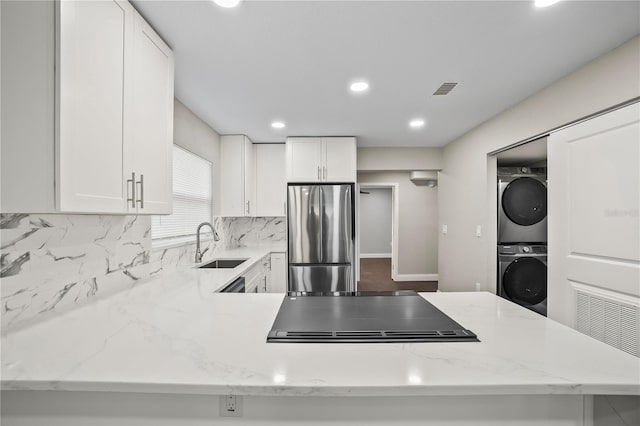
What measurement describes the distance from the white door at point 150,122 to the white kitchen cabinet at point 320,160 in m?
2.22

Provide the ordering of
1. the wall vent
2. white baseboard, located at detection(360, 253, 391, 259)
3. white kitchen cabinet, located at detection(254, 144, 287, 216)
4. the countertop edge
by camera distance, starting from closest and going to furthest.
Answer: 1. the countertop edge
2. the wall vent
3. white kitchen cabinet, located at detection(254, 144, 287, 216)
4. white baseboard, located at detection(360, 253, 391, 259)

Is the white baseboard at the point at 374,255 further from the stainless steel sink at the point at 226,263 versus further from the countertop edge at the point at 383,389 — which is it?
the countertop edge at the point at 383,389

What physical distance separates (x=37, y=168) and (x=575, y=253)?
10.2ft

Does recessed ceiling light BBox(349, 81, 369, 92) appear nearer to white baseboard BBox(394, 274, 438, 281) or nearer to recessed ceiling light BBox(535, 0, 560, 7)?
recessed ceiling light BBox(535, 0, 560, 7)

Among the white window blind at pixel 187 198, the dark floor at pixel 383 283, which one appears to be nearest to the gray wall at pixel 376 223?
the dark floor at pixel 383 283

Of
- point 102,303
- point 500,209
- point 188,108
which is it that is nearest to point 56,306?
point 102,303

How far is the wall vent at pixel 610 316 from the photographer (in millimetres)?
1768

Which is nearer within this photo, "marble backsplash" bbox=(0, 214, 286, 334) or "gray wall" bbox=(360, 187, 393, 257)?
"marble backsplash" bbox=(0, 214, 286, 334)

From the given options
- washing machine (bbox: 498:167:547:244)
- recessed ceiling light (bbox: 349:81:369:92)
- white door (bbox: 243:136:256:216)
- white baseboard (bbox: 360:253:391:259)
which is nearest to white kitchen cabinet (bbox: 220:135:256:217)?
white door (bbox: 243:136:256:216)

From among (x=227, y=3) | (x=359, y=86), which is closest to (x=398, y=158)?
(x=359, y=86)

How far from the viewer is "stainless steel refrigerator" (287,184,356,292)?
153 inches

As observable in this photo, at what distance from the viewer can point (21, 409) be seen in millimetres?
889

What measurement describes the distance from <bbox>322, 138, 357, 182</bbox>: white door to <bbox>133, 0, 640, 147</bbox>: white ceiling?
0.98m

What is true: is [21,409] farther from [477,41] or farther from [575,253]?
[575,253]
